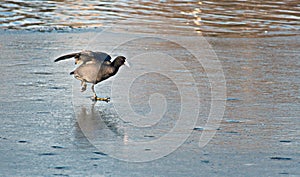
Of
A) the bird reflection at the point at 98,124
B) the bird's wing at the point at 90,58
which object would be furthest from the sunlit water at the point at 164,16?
the bird reflection at the point at 98,124

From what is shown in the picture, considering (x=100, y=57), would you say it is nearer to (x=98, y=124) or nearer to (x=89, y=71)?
(x=89, y=71)

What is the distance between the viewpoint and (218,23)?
49.6 ft

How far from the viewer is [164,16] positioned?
16.3 metres

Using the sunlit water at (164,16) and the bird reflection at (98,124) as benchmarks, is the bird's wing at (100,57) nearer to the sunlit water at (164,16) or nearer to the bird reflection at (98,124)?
the bird reflection at (98,124)

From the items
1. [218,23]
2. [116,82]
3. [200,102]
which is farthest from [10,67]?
[218,23]

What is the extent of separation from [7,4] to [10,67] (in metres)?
8.58

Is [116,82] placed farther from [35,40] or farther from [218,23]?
[218,23]

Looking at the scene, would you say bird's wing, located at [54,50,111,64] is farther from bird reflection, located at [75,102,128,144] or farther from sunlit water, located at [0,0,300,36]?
sunlit water, located at [0,0,300,36]

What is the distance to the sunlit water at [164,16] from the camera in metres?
14.2

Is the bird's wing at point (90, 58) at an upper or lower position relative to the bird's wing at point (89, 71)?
upper

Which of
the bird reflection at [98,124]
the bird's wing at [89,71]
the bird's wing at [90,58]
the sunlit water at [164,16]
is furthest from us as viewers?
the sunlit water at [164,16]

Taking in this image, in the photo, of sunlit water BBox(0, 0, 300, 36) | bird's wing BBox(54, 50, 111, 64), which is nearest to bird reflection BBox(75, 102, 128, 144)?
bird's wing BBox(54, 50, 111, 64)

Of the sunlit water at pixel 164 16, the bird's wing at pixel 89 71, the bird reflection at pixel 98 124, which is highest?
the bird's wing at pixel 89 71

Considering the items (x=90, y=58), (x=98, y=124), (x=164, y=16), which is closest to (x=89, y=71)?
(x=90, y=58)
